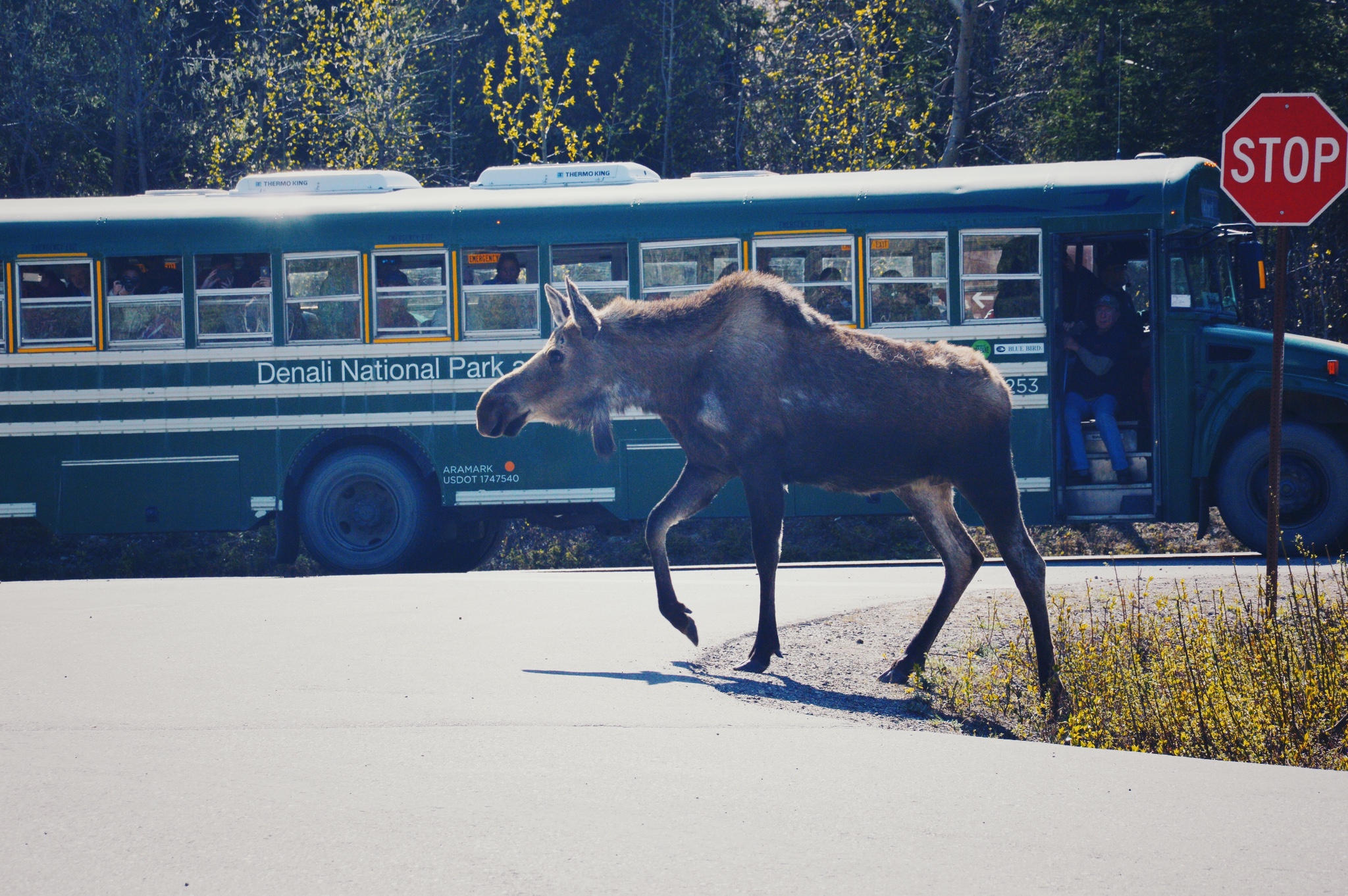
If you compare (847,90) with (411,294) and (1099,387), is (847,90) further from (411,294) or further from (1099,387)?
(411,294)

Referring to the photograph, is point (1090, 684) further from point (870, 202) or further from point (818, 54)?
point (818, 54)

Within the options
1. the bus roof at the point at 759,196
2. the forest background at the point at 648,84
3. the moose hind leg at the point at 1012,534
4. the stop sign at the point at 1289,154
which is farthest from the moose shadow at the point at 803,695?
the stop sign at the point at 1289,154

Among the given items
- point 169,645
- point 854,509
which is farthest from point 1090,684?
point 854,509

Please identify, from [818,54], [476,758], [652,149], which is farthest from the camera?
[652,149]

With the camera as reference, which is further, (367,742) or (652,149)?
(652,149)

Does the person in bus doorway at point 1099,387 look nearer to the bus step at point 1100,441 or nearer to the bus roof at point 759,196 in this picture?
the bus step at point 1100,441

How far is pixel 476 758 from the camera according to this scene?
615 cm

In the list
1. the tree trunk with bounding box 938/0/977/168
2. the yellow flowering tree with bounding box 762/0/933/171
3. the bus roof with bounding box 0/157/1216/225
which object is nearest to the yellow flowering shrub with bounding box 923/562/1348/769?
the bus roof with bounding box 0/157/1216/225

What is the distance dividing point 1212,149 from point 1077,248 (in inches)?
374

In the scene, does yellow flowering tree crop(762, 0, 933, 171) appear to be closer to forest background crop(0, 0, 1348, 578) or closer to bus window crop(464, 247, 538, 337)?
forest background crop(0, 0, 1348, 578)

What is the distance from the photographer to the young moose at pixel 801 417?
814 cm

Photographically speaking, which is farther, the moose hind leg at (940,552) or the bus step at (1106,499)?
the bus step at (1106,499)

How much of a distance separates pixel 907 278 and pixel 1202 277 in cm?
249

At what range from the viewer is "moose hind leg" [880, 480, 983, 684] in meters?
8.12
